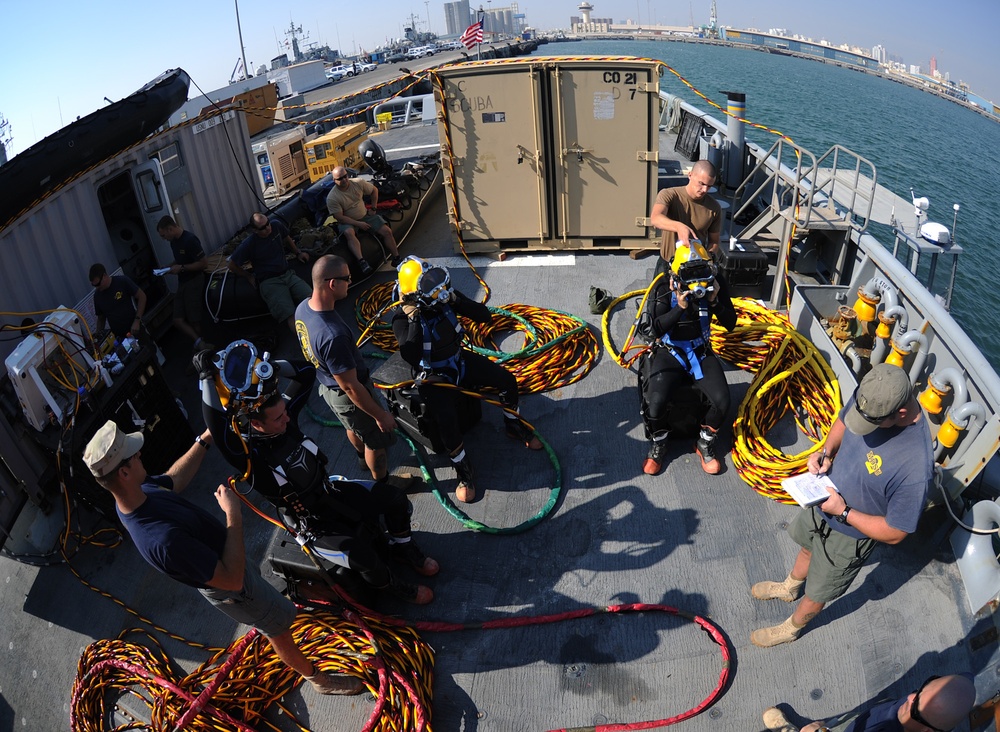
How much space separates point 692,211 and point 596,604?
12.2ft

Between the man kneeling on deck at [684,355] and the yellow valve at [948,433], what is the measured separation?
1.34 meters

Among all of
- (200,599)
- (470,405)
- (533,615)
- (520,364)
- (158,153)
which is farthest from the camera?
(158,153)

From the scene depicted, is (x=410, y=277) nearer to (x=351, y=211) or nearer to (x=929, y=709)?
(x=929, y=709)

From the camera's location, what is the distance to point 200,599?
434 cm

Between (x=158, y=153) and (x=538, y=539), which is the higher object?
(x=158, y=153)

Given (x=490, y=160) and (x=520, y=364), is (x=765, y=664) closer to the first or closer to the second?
(x=520, y=364)

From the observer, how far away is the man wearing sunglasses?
235 centimetres

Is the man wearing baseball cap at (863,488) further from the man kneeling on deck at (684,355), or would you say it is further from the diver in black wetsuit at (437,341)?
the diver in black wetsuit at (437,341)

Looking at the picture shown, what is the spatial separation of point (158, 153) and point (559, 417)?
19.4ft

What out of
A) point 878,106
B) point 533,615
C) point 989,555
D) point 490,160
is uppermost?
point 490,160

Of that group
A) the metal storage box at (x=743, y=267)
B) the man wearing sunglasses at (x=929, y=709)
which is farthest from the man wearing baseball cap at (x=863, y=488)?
the metal storage box at (x=743, y=267)

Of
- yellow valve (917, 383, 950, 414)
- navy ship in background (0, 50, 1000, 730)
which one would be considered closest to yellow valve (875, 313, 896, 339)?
navy ship in background (0, 50, 1000, 730)

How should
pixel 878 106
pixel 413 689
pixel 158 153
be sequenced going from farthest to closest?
pixel 878 106, pixel 158 153, pixel 413 689

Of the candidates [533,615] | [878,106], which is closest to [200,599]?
[533,615]
